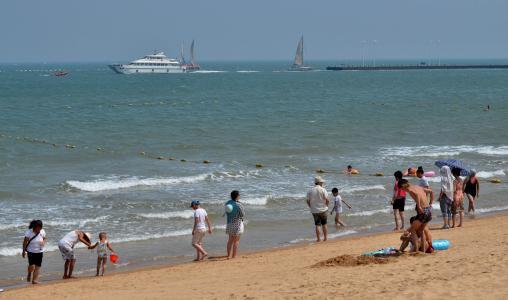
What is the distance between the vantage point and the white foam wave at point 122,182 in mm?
25344

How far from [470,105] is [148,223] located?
50.6 m

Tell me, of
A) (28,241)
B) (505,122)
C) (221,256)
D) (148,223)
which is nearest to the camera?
(28,241)

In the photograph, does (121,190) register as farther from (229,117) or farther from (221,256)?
(229,117)

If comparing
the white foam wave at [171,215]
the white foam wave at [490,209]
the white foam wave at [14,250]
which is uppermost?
the white foam wave at [14,250]

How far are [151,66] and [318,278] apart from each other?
445ft

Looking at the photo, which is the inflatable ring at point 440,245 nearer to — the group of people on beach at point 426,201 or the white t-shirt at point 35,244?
the group of people on beach at point 426,201

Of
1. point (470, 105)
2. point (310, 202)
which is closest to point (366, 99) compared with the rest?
point (470, 105)

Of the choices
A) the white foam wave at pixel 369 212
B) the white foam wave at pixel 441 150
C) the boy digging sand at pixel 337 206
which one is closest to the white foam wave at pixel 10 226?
the boy digging sand at pixel 337 206

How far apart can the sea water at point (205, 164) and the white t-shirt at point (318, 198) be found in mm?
1519

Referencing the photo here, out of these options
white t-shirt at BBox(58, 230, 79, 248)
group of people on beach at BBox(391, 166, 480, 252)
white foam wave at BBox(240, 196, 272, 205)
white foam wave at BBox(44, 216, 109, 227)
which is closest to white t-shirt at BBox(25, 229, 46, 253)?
white t-shirt at BBox(58, 230, 79, 248)

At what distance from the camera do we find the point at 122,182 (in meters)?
26.4

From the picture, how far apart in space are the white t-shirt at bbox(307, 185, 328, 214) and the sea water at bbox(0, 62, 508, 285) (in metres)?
1.52

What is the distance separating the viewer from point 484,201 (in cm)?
2312

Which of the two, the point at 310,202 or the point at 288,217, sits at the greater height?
the point at 310,202
